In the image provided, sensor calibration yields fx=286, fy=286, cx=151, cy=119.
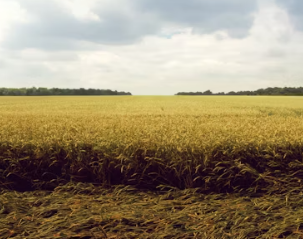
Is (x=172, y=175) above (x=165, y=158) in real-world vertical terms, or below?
below

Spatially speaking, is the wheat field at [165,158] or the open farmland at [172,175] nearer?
the open farmland at [172,175]

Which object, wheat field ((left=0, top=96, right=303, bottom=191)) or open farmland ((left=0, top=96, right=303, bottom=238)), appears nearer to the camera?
open farmland ((left=0, top=96, right=303, bottom=238))

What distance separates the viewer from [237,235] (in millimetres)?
2520

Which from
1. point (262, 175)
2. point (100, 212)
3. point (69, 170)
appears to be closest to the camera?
point (100, 212)

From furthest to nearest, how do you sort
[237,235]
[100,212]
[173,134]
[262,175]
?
[173,134] → [262,175] → [100,212] → [237,235]

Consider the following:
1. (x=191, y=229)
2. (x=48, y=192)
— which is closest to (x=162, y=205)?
(x=191, y=229)

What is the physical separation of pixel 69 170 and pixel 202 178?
1.60 meters

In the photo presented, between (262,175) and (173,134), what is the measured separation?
4.06 ft

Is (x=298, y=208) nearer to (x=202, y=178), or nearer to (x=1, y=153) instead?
(x=202, y=178)

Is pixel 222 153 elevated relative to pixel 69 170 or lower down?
elevated

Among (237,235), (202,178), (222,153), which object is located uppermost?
(222,153)

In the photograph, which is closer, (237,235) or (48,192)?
(237,235)

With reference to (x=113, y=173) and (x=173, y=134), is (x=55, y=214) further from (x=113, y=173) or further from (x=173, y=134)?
(x=173, y=134)

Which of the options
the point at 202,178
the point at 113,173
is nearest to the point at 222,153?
the point at 202,178
